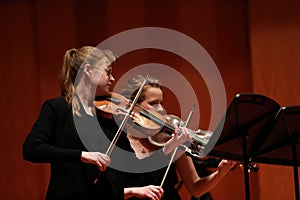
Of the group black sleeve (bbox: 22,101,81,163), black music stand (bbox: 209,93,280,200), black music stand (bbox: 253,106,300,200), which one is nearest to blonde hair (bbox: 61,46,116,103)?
black sleeve (bbox: 22,101,81,163)

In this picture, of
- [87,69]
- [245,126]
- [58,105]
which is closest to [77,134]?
[58,105]

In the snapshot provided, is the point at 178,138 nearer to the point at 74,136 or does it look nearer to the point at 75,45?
the point at 74,136

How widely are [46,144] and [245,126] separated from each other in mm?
770

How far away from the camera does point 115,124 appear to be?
2248 millimetres

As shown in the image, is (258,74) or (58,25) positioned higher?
(58,25)

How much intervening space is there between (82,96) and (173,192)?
67cm

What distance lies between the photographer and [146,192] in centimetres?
219

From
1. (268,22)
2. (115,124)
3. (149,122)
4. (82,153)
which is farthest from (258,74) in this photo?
(82,153)

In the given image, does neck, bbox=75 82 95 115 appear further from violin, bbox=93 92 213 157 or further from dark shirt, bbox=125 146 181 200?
dark shirt, bbox=125 146 181 200

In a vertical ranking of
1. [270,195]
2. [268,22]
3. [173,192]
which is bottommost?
[270,195]

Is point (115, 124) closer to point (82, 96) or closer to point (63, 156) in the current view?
point (82, 96)

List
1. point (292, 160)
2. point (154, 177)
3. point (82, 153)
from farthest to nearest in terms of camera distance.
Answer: point (154, 177)
point (292, 160)
point (82, 153)

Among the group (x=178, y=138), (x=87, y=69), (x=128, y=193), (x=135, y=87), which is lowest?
(x=128, y=193)

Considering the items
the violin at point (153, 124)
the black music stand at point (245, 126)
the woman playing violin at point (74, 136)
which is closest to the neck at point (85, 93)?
the woman playing violin at point (74, 136)
